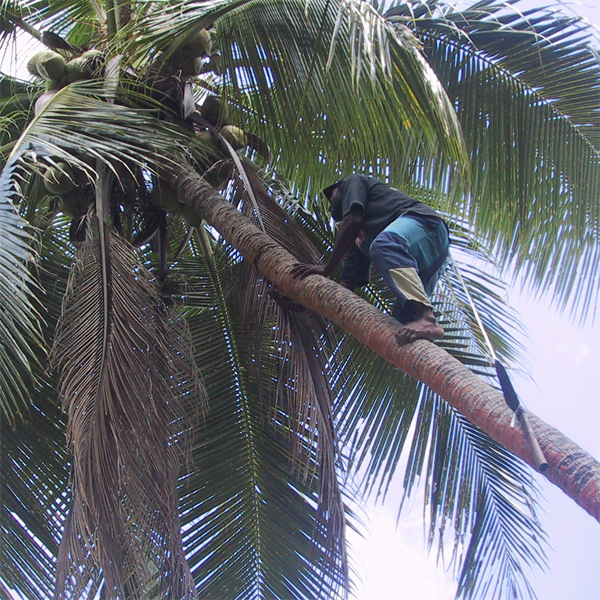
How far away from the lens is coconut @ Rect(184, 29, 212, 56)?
15.0 ft

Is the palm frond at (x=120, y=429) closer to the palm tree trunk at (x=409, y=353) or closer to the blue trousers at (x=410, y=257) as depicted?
the palm tree trunk at (x=409, y=353)

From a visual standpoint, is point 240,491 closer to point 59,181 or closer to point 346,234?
point 346,234

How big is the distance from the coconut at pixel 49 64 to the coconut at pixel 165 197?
827mm

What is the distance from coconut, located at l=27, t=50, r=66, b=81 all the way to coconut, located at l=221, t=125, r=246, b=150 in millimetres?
958

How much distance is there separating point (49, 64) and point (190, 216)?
114 cm

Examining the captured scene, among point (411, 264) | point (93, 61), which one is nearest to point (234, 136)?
point (93, 61)

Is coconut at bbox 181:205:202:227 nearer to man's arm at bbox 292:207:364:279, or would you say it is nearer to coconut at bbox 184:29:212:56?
coconut at bbox 184:29:212:56

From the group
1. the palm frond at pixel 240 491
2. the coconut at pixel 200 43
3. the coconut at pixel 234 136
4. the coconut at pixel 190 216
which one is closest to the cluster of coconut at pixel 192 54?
the coconut at pixel 200 43

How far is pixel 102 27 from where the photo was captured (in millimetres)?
5484

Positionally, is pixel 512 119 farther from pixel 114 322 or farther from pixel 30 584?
pixel 30 584

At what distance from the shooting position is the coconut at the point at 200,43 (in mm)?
4578

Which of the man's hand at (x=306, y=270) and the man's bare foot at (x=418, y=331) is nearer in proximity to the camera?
the man's bare foot at (x=418, y=331)

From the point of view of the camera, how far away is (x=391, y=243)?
342cm

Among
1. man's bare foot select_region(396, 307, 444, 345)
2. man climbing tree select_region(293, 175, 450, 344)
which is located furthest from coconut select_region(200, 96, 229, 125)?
man's bare foot select_region(396, 307, 444, 345)
